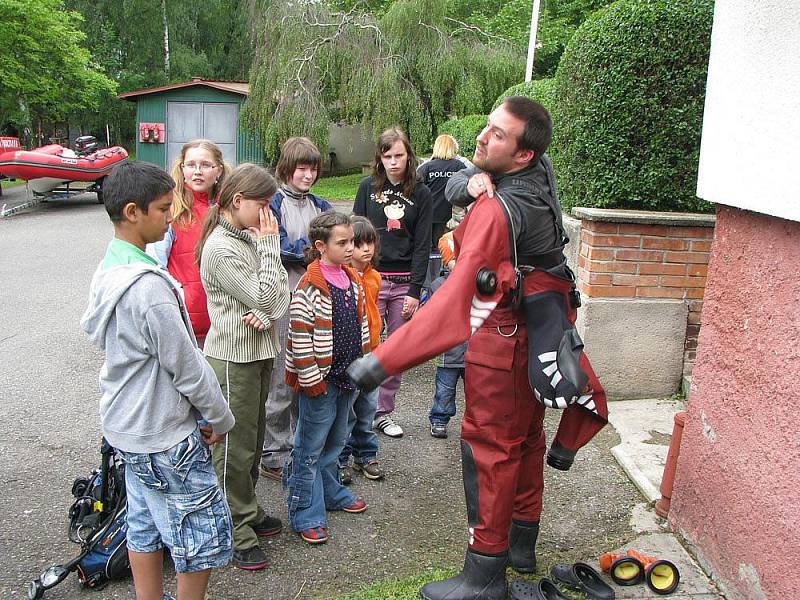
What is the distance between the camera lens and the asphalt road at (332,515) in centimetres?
328

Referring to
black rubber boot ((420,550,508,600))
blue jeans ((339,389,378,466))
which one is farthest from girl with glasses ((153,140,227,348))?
black rubber boot ((420,550,508,600))

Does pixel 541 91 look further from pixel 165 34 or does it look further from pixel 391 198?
pixel 165 34

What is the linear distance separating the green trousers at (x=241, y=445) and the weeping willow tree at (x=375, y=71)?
16.1 m

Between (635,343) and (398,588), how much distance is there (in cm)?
282

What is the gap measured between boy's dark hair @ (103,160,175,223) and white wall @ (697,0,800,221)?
7.50 ft

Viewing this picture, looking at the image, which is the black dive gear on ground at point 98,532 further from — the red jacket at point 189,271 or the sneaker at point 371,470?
the sneaker at point 371,470

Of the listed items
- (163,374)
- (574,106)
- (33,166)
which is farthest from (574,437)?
(33,166)

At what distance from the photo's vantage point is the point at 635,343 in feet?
17.1

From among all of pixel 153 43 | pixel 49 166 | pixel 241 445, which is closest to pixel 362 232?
pixel 241 445

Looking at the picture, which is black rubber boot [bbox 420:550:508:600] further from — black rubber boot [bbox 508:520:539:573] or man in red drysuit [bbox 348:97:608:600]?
black rubber boot [bbox 508:520:539:573]

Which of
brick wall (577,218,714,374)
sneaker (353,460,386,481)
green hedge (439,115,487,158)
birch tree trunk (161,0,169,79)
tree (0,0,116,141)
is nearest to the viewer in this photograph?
sneaker (353,460,386,481)

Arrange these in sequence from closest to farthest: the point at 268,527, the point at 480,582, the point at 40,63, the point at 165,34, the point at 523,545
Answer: the point at 480,582
the point at 523,545
the point at 268,527
the point at 40,63
the point at 165,34

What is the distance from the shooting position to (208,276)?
129 inches

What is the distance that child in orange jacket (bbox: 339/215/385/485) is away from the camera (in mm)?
3957
